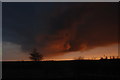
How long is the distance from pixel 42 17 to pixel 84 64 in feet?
3.83

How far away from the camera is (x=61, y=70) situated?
384 cm

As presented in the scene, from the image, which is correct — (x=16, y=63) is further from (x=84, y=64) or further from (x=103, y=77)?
(x=103, y=77)

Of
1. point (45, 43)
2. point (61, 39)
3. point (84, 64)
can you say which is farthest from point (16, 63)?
point (84, 64)

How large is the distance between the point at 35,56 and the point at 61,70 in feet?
1.77

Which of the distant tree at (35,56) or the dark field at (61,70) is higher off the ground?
the distant tree at (35,56)

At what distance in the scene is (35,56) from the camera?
3.78 metres

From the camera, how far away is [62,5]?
393cm

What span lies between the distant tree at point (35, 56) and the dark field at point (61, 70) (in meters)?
0.09

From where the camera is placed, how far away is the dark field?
3.77 metres

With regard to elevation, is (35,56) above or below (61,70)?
above

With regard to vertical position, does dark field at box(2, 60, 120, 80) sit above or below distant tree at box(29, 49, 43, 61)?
below

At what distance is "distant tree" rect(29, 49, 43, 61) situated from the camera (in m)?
3.78

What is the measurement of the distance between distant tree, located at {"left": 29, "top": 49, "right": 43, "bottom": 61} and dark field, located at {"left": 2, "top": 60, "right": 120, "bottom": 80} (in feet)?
0.30

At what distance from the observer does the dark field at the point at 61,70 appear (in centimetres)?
377
